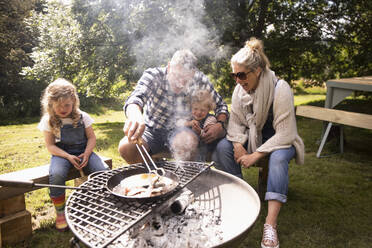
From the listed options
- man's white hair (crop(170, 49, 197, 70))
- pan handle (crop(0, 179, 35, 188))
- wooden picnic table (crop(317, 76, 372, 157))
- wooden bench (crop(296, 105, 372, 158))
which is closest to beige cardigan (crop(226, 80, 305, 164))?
man's white hair (crop(170, 49, 197, 70))

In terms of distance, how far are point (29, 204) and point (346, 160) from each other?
470 cm

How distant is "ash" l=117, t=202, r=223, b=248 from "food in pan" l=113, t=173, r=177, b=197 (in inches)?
9.2

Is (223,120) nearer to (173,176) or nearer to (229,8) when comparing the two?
(173,176)

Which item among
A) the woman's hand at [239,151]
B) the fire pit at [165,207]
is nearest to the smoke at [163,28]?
the woman's hand at [239,151]

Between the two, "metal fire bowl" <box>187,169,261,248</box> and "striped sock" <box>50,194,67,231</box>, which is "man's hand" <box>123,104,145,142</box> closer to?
"metal fire bowl" <box>187,169,261,248</box>

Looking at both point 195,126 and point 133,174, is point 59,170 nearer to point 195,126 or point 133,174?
point 133,174

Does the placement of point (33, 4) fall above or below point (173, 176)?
above

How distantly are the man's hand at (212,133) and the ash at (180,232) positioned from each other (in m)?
0.99

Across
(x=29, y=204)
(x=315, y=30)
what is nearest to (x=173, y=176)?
(x=29, y=204)

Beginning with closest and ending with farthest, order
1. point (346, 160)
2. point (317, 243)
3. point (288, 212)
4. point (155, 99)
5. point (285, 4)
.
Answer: point (317, 243)
point (288, 212)
point (155, 99)
point (346, 160)
point (285, 4)

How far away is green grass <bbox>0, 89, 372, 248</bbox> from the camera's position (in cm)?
230

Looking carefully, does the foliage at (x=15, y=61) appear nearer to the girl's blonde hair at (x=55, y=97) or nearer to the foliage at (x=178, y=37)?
the foliage at (x=178, y=37)

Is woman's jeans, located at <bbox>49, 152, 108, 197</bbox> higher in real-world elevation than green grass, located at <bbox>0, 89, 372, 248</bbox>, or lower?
higher

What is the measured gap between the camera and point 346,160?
4.33 meters
